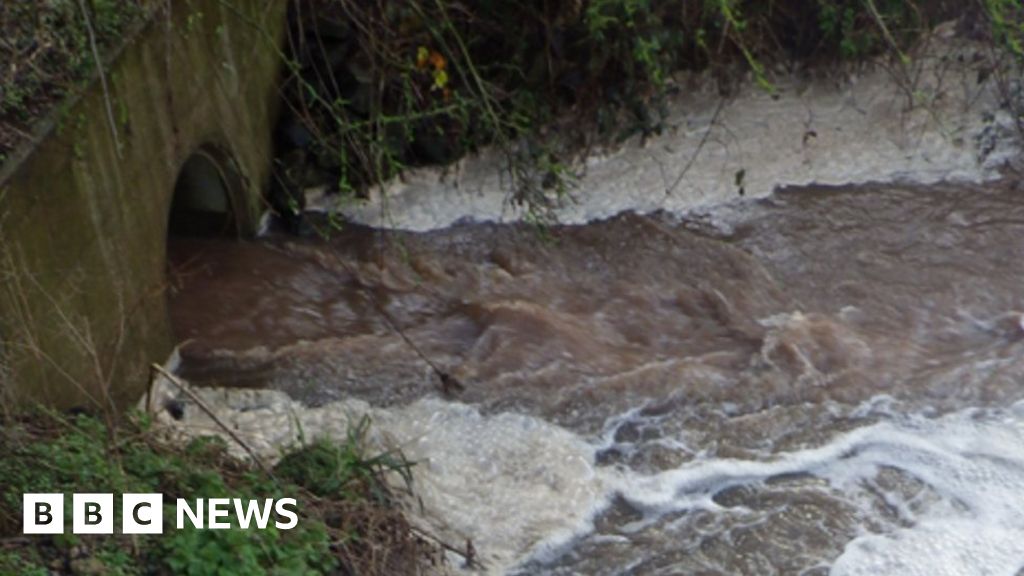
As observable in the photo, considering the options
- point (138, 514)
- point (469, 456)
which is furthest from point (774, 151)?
point (138, 514)

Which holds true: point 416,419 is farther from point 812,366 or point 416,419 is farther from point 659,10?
point 659,10

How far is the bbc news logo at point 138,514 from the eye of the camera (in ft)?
13.9

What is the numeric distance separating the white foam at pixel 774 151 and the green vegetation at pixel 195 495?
276 cm

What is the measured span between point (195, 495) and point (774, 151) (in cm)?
456

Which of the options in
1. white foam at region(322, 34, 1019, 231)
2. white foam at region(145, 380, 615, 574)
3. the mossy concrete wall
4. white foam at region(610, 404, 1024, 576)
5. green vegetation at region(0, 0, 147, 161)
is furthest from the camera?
white foam at region(322, 34, 1019, 231)

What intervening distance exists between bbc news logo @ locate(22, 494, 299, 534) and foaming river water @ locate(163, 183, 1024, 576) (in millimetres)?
1004

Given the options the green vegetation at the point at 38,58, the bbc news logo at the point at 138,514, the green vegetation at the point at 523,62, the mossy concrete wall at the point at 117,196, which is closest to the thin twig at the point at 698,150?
the green vegetation at the point at 523,62

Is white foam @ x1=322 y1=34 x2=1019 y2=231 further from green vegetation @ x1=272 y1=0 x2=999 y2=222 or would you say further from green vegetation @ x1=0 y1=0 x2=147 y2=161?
green vegetation @ x1=0 y1=0 x2=147 y2=161

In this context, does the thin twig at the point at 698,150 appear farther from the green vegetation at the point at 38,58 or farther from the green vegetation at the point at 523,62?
the green vegetation at the point at 38,58

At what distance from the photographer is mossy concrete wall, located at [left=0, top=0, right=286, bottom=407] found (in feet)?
16.3

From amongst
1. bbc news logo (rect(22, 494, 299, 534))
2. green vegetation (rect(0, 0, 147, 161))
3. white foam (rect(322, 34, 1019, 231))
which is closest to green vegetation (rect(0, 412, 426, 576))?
bbc news logo (rect(22, 494, 299, 534))

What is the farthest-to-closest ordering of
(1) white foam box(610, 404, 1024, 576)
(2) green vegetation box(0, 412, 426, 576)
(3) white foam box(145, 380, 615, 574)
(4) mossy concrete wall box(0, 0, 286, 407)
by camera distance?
(3) white foam box(145, 380, 615, 574) < (1) white foam box(610, 404, 1024, 576) < (4) mossy concrete wall box(0, 0, 286, 407) < (2) green vegetation box(0, 412, 426, 576)

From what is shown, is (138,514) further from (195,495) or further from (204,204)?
(204,204)

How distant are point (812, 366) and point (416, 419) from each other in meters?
1.64
